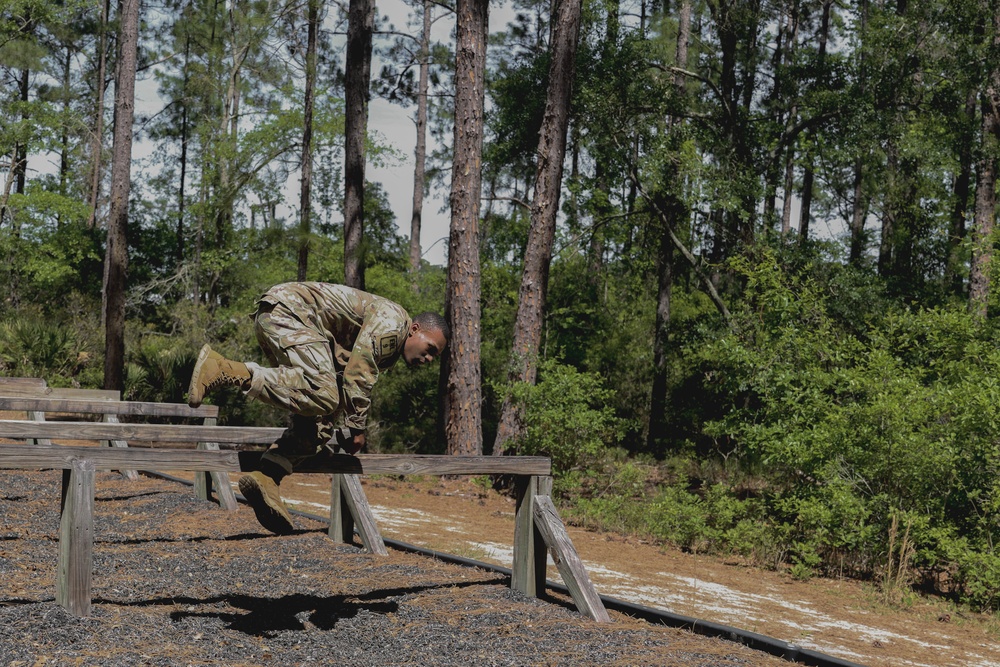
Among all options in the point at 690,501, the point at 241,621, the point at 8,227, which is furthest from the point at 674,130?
the point at 8,227

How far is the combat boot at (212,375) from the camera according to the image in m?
4.27

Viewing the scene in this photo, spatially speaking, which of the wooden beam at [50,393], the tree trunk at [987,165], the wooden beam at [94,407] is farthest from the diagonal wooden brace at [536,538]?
the tree trunk at [987,165]

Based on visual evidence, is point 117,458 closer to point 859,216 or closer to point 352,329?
point 352,329

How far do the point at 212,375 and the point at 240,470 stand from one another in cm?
86

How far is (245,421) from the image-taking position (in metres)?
20.0

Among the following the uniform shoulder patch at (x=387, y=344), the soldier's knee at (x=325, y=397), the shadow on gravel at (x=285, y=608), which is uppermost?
the uniform shoulder patch at (x=387, y=344)

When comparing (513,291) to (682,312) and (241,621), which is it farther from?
(241,621)

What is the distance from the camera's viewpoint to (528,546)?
6285 mm

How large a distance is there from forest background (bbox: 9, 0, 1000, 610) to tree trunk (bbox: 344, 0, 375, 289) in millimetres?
71

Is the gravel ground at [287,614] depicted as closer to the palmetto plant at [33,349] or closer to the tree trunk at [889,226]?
the palmetto plant at [33,349]

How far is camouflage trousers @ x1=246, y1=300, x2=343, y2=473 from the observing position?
4.48 m

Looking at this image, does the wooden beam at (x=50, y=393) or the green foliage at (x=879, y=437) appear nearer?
the green foliage at (x=879, y=437)

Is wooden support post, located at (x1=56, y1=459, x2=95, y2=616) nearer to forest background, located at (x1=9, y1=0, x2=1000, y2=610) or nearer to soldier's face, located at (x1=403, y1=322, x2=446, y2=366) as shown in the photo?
soldier's face, located at (x1=403, y1=322, x2=446, y2=366)

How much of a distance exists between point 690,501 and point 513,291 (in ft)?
36.1
